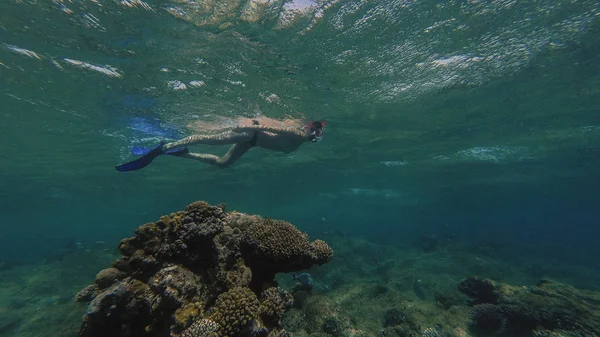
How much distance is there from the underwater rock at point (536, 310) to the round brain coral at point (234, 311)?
8.98m

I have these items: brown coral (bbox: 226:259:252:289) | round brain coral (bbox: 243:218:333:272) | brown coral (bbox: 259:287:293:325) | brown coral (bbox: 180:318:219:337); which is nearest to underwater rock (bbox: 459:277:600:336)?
round brain coral (bbox: 243:218:333:272)

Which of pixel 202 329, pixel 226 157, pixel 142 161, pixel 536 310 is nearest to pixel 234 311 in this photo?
pixel 202 329

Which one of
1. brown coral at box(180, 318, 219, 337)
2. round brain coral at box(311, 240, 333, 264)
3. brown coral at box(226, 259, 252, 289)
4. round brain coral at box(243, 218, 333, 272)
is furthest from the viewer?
round brain coral at box(311, 240, 333, 264)

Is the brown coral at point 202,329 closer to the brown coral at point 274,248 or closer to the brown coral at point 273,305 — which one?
the brown coral at point 273,305

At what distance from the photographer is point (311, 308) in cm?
780

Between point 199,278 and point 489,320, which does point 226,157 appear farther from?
point 489,320

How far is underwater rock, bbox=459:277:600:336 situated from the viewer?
8219 millimetres

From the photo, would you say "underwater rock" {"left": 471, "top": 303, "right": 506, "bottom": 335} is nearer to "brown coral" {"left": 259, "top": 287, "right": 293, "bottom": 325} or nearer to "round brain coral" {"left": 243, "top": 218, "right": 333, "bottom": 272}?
"round brain coral" {"left": 243, "top": 218, "right": 333, "bottom": 272}

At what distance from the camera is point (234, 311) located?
3.50 m

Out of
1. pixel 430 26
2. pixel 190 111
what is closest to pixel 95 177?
pixel 190 111

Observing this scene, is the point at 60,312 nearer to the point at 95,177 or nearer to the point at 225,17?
the point at 225,17

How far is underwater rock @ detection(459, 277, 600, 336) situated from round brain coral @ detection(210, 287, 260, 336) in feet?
29.5

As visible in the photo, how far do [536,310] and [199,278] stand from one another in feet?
34.2

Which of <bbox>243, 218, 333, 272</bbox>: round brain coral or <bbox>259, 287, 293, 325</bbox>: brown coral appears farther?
<bbox>243, 218, 333, 272</bbox>: round brain coral
